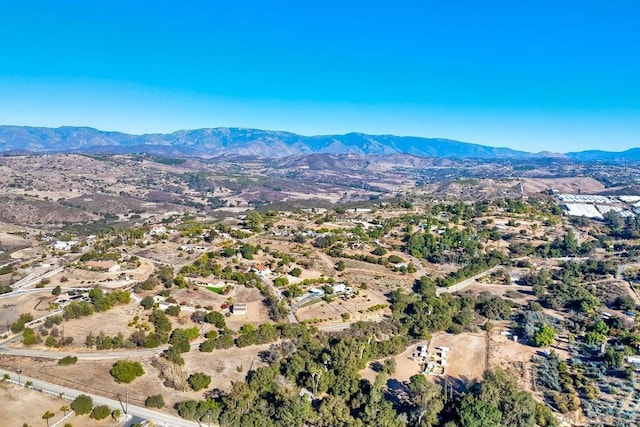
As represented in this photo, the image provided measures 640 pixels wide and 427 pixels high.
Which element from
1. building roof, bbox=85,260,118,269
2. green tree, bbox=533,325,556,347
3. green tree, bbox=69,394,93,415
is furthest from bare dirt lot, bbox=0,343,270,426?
green tree, bbox=533,325,556,347

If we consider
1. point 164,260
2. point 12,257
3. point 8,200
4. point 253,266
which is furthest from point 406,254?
point 8,200

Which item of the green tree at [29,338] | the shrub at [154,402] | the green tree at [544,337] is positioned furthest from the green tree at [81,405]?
the green tree at [544,337]

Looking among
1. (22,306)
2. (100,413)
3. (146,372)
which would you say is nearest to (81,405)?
(100,413)

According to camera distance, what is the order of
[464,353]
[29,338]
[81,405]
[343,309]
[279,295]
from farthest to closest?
1. [279,295]
2. [343,309]
3. [464,353]
4. [29,338]
5. [81,405]

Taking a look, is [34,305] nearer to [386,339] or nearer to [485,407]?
[386,339]

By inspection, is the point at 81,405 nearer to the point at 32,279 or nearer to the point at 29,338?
the point at 29,338

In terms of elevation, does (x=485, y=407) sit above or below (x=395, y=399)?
above
